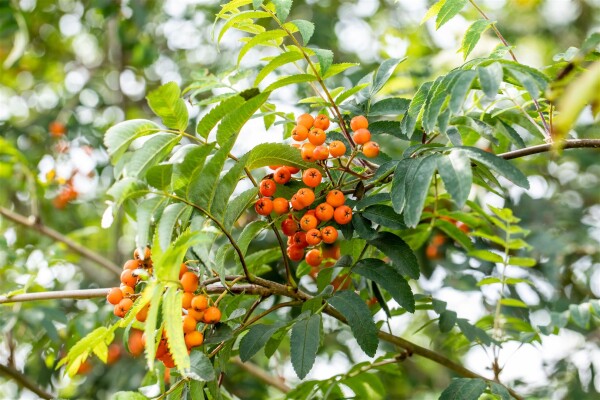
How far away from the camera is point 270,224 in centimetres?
159

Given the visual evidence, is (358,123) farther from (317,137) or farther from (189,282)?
(189,282)

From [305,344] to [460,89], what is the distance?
0.63 metres

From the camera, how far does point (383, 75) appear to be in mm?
1679

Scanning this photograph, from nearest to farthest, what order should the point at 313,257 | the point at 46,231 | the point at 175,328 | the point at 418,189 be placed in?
the point at 175,328, the point at 418,189, the point at 313,257, the point at 46,231

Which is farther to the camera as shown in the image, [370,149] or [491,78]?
[370,149]

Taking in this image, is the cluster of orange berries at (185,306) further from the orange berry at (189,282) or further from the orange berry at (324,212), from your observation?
the orange berry at (324,212)

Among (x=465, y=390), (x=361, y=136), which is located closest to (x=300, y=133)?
(x=361, y=136)

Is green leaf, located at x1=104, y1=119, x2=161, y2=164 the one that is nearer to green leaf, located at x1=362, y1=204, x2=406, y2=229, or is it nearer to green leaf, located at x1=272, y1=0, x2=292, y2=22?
green leaf, located at x1=272, y1=0, x2=292, y2=22

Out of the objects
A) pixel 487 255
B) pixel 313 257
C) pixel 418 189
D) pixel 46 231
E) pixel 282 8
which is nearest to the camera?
pixel 418 189

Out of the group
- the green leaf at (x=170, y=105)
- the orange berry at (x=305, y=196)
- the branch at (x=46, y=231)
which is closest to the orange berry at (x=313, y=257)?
the orange berry at (x=305, y=196)

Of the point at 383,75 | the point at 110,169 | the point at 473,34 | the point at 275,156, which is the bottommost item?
the point at 110,169

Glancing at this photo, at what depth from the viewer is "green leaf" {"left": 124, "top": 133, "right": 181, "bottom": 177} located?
4.58 feet

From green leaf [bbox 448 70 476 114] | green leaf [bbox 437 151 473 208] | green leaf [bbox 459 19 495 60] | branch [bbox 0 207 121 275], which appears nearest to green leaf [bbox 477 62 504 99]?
green leaf [bbox 448 70 476 114]

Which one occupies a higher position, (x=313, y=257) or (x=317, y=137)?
(x=317, y=137)
